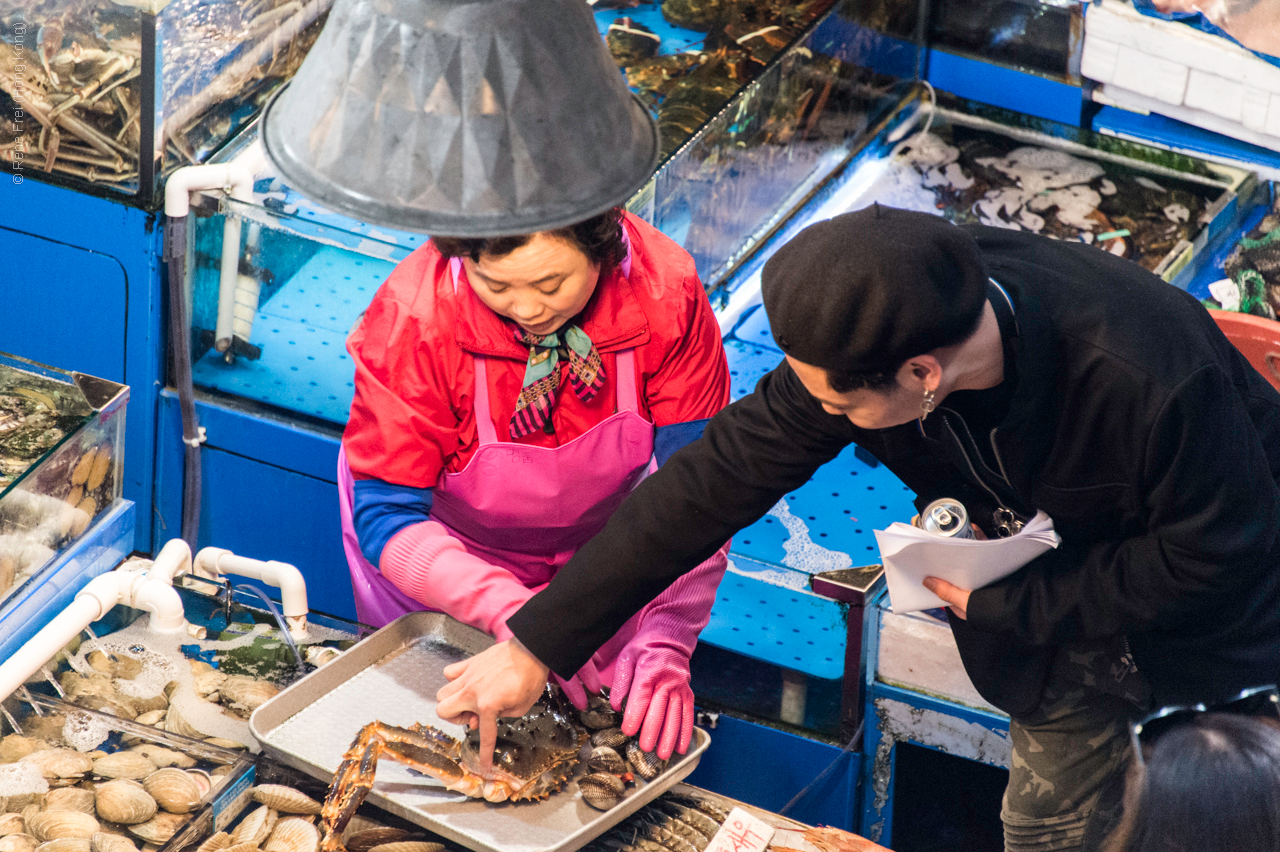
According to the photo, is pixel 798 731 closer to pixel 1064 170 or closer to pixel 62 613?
pixel 62 613

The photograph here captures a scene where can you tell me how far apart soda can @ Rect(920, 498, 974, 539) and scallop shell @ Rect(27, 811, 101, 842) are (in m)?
1.20

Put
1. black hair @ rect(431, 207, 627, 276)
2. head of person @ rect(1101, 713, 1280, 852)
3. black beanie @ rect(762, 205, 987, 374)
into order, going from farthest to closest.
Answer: black hair @ rect(431, 207, 627, 276), black beanie @ rect(762, 205, 987, 374), head of person @ rect(1101, 713, 1280, 852)

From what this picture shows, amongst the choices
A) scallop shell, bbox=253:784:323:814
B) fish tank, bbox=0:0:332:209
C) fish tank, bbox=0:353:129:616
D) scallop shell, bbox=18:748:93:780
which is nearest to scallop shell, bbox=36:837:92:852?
scallop shell, bbox=18:748:93:780

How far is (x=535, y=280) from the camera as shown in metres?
2.01

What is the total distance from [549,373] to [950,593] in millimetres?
747

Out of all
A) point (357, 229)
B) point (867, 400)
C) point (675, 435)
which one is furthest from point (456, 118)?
point (357, 229)

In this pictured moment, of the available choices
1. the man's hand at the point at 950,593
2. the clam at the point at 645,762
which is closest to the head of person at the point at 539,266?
the man's hand at the point at 950,593

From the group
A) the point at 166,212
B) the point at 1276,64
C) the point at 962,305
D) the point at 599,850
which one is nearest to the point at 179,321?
the point at 166,212

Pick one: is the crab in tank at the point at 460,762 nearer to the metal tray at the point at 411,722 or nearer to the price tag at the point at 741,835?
the metal tray at the point at 411,722

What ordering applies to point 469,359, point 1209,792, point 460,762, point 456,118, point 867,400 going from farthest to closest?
point 469,359 < point 460,762 < point 867,400 < point 1209,792 < point 456,118

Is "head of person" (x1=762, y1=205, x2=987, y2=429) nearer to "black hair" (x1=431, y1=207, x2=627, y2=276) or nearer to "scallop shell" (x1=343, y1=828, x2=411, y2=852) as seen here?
"black hair" (x1=431, y1=207, x2=627, y2=276)

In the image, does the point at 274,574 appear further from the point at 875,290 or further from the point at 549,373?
the point at 875,290

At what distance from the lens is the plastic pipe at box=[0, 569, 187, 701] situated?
195 cm

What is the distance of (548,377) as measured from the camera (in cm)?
225
